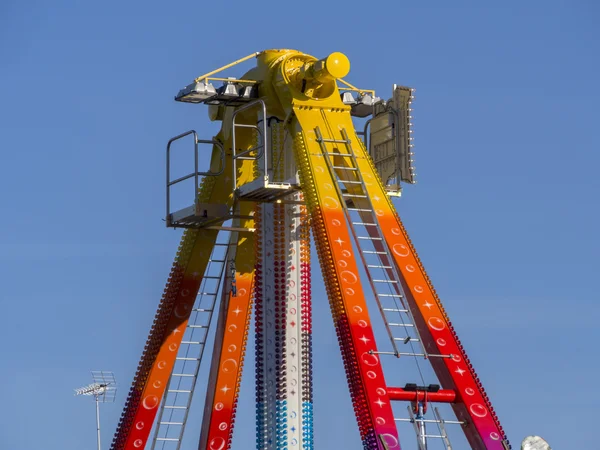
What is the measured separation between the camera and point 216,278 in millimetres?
66625

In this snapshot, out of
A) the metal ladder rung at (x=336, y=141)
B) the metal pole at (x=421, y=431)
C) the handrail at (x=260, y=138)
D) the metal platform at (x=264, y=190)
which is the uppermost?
the handrail at (x=260, y=138)

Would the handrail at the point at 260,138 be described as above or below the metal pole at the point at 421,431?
above

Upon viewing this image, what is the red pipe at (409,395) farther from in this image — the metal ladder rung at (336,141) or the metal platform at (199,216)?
the metal platform at (199,216)

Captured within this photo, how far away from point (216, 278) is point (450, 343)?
13113mm

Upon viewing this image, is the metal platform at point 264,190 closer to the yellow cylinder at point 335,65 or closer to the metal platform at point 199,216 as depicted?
the metal platform at point 199,216

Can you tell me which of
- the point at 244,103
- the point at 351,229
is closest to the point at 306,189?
the point at 351,229

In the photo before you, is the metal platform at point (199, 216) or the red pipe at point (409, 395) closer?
the red pipe at point (409, 395)

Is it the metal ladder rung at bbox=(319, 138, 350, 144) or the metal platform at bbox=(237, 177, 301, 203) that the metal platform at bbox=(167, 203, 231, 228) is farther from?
the metal ladder rung at bbox=(319, 138, 350, 144)

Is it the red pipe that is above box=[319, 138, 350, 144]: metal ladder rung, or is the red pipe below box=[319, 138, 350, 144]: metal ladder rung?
below

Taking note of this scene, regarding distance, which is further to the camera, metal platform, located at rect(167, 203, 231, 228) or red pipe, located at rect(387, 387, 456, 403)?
metal platform, located at rect(167, 203, 231, 228)

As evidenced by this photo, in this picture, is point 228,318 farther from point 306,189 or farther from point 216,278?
point 306,189

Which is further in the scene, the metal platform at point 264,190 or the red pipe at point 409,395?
the metal platform at point 264,190

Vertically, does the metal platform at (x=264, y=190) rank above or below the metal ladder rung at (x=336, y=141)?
below

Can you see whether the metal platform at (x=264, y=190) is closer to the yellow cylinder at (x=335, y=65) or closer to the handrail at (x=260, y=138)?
the handrail at (x=260, y=138)
